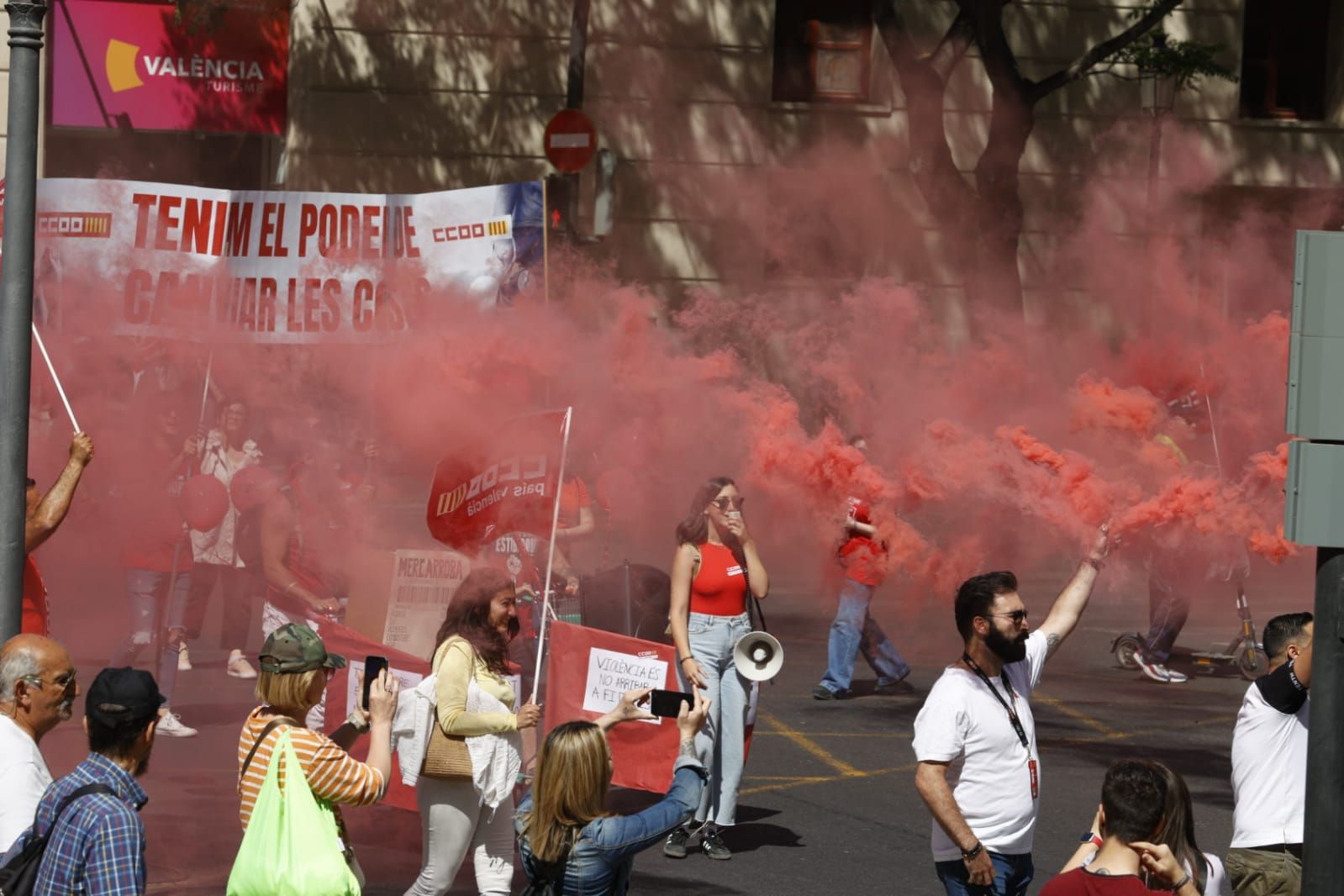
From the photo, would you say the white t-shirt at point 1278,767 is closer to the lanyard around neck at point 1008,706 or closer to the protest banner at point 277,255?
the lanyard around neck at point 1008,706

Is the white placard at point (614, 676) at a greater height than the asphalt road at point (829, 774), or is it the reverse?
the white placard at point (614, 676)

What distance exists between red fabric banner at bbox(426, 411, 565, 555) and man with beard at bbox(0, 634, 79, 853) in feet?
10.5

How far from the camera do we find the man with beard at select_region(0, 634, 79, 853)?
14.8 ft

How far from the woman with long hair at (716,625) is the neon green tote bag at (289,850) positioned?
3488mm

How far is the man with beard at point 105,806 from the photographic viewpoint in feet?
12.6

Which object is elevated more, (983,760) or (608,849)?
(983,760)

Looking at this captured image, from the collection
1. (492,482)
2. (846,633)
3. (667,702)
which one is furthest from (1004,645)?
(846,633)

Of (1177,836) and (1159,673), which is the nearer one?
(1177,836)

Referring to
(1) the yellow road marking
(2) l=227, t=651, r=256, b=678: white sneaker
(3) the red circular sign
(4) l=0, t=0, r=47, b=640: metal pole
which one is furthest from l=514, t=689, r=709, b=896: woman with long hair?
(3) the red circular sign

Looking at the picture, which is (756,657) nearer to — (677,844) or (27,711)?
(677,844)

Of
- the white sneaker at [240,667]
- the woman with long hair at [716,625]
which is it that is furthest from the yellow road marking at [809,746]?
the white sneaker at [240,667]

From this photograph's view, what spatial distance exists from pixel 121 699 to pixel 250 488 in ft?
21.9

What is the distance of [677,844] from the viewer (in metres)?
7.73

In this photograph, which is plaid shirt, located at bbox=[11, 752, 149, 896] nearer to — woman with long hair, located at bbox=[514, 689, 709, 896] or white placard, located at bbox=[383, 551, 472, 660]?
woman with long hair, located at bbox=[514, 689, 709, 896]
